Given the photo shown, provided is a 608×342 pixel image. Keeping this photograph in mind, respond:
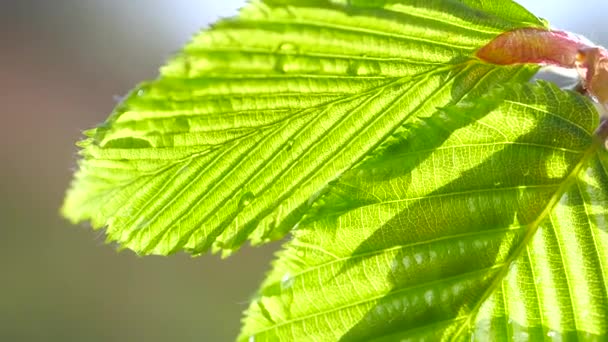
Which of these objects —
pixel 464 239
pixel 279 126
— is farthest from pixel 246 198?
pixel 464 239

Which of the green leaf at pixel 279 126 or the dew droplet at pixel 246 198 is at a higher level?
the green leaf at pixel 279 126

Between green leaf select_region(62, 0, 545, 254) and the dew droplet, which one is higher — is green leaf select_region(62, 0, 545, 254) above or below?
above

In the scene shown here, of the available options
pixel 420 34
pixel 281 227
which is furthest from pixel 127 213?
pixel 420 34

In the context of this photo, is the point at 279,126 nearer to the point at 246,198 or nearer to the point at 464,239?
the point at 246,198
